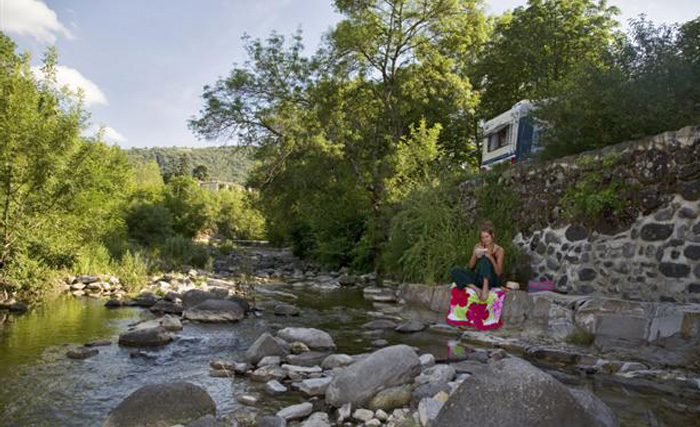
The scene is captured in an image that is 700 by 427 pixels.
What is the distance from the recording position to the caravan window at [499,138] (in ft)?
57.7

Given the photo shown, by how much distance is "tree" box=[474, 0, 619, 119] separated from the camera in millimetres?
23156

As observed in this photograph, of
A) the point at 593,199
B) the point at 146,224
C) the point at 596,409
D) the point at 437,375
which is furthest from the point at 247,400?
the point at 146,224

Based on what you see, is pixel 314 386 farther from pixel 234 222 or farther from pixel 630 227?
pixel 234 222

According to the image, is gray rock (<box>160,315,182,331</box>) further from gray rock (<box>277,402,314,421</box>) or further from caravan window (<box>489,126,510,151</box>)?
caravan window (<box>489,126,510,151</box>)

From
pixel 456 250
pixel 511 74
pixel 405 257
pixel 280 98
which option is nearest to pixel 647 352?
pixel 456 250

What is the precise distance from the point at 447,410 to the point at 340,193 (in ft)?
54.3

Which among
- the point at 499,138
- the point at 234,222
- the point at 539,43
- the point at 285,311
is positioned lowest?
the point at 285,311

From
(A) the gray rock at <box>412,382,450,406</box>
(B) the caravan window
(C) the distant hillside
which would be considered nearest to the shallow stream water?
(A) the gray rock at <box>412,382,450,406</box>

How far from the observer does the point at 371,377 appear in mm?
4500

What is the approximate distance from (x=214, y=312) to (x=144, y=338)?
1.92 meters

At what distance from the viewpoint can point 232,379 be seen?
5.21 m

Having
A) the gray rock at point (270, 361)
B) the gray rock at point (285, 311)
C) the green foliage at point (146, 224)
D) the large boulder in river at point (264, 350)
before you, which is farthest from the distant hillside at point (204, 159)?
the gray rock at point (270, 361)

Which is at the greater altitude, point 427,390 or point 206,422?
point 427,390

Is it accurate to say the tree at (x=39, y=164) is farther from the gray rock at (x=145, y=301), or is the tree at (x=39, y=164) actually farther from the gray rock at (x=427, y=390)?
the gray rock at (x=427, y=390)
